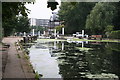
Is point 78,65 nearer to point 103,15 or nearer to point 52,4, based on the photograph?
point 52,4

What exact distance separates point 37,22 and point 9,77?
552 ft

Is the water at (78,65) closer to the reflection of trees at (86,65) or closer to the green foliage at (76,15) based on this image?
the reflection of trees at (86,65)

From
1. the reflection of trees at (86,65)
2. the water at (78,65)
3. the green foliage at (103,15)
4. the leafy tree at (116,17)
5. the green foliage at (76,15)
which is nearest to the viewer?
the water at (78,65)

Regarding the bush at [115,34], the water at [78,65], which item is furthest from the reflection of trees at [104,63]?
the bush at [115,34]

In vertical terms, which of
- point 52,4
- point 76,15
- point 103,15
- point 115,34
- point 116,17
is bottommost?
point 115,34

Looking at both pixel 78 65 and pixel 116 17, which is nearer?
pixel 78 65

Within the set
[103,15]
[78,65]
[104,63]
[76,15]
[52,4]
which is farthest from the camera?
[76,15]

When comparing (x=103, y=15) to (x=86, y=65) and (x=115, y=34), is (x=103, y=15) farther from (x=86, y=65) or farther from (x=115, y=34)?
(x=86, y=65)

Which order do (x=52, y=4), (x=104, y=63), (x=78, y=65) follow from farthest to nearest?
(x=104, y=63) < (x=78, y=65) < (x=52, y=4)

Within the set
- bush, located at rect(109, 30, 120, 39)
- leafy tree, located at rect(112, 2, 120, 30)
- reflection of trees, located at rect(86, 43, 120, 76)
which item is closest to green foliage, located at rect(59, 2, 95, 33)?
leafy tree, located at rect(112, 2, 120, 30)

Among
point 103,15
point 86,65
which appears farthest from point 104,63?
point 103,15

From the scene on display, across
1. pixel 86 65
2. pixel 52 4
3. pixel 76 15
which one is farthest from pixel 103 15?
pixel 52 4

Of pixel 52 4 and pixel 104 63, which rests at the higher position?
pixel 52 4

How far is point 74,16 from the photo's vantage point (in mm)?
62188
